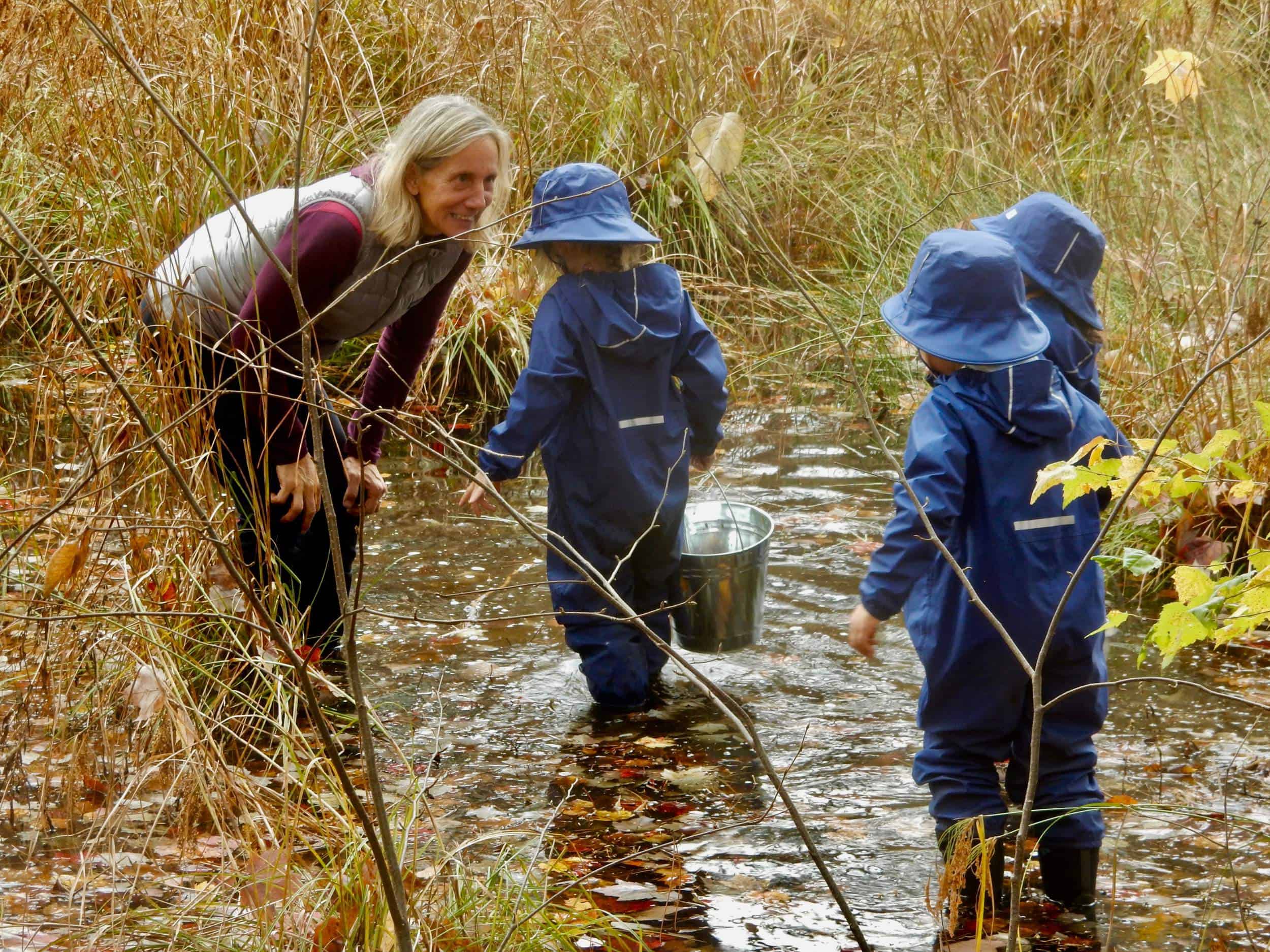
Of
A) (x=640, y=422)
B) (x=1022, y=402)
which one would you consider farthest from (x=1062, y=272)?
(x=640, y=422)

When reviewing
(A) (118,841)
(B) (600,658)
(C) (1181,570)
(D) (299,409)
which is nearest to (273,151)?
(D) (299,409)

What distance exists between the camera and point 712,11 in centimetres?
908

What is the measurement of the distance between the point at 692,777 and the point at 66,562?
1.74 meters

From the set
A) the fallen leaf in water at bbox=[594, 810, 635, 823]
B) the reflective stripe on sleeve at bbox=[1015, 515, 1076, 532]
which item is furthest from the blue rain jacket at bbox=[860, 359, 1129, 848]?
the fallen leaf in water at bbox=[594, 810, 635, 823]

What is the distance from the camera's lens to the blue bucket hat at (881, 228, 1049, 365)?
308 centimetres

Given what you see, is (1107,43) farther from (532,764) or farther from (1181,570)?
(1181,570)

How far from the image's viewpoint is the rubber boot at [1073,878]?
119 inches

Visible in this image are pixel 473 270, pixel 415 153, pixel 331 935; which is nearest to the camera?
pixel 331 935

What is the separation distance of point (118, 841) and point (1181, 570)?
2.41 meters

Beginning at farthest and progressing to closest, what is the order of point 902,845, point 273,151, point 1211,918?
point 273,151, point 902,845, point 1211,918

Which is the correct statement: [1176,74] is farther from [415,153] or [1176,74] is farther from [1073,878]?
[1073,878]

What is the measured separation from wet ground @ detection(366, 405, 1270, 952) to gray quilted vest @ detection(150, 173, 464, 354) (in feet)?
2.88

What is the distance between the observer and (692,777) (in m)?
3.78

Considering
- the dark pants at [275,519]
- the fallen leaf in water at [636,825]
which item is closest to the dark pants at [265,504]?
the dark pants at [275,519]
